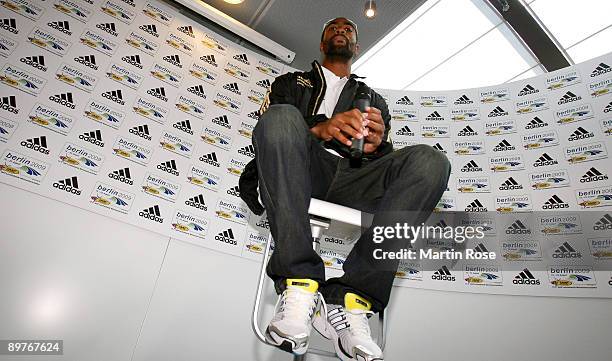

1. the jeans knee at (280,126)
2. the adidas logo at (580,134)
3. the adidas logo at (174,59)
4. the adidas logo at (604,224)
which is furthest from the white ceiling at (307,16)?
the jeans knee at (280,126)

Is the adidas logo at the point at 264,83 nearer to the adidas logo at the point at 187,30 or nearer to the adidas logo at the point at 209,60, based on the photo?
the adidas logo at the point at 209,60

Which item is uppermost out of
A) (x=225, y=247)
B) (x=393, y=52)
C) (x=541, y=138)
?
(x=393, y=52)

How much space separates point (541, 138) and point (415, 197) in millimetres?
1819

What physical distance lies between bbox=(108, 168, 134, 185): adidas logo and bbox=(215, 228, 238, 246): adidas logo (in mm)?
577

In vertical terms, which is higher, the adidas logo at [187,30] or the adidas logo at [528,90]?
the adidas logo at [187,30]

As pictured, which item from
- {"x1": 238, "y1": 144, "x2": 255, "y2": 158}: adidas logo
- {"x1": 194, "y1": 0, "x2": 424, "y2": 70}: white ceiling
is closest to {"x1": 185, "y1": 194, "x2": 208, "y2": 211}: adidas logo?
{"x1": 238, "y1": 144, "x2": 255, "y2": 158}: adidas logo

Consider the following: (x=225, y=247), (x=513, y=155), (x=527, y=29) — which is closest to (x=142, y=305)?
(x=225, y=247)

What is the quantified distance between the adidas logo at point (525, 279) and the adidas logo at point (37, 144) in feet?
8.50

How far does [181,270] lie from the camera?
1.83 metres

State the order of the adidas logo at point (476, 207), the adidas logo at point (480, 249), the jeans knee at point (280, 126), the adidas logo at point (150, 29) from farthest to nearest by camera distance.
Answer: the adidas logo at point (150, 29), the adidas logo at point (476, 207), the adidas logo at point (480, 249), the jeans knee at point (280, 126)

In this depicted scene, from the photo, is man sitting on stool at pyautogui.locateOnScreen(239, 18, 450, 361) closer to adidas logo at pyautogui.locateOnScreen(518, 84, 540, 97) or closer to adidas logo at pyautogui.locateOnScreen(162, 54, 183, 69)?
adidas logo at pyautogui.locateOnScreen(162, 54, 183, 69)

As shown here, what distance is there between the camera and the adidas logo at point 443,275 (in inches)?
Result: 76.5

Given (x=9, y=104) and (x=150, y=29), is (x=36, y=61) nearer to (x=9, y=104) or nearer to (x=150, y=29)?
(x=9, y=104)

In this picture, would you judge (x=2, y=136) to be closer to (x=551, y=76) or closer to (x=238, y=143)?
(x=238, y=143)
